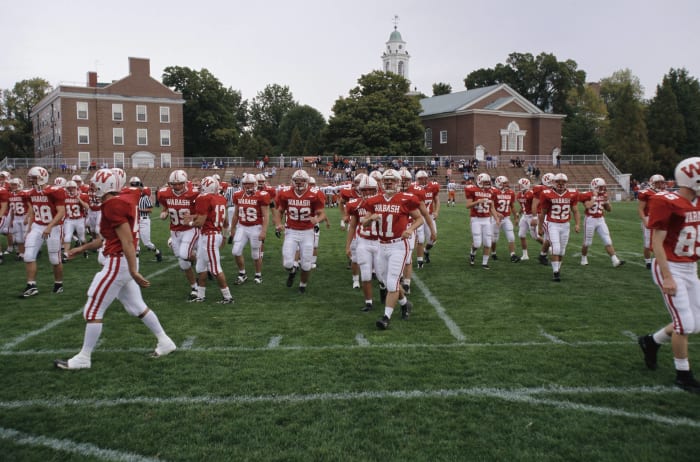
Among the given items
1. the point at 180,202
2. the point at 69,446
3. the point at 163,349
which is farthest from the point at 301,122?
the point at 69,446

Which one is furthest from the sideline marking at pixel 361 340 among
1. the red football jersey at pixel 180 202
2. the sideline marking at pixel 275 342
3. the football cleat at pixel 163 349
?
the red football jersey at pixel 180 202

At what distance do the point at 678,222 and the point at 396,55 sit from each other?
3213 inches

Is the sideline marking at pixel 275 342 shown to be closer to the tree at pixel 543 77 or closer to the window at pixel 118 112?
the window at pixel 118 112

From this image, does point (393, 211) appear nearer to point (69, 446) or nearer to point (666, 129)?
point (69, 446)

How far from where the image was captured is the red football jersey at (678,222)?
5.06m

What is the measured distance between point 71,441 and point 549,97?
3020 inches

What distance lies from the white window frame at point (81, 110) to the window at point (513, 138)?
131 feet

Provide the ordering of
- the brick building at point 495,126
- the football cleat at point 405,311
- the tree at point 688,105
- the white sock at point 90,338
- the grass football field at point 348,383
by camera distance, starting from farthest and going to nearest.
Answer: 1. the tree at point 688,105
2. the brick building at point 495,126
3. the football cleat at point 405,311
4. the white sock at point 90,338
5. the grass football field at point 348,383

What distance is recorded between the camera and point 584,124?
67875 millimetres

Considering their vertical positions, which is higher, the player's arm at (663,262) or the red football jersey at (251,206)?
the red football jersey at (251,206)

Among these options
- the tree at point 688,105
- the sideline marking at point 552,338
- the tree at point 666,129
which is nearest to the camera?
the sideline marking at point 552,338

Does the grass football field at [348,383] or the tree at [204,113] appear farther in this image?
the tree at [204,113]

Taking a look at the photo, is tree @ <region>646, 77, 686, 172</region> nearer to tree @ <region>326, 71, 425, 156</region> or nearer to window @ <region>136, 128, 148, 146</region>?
tree @ <region>326, 71, 425, 156</region>

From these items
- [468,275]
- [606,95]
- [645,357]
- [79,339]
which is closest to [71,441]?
[79,339]
